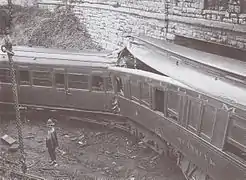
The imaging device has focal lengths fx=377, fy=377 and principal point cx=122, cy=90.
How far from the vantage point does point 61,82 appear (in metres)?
12.2

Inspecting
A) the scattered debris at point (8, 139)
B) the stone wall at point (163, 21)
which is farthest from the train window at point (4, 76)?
the stone wall at point (163, 21)

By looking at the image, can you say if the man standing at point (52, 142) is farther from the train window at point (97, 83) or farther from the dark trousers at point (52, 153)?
the train window at point (97, 83)

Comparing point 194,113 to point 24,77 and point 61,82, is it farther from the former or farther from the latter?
point 24,77

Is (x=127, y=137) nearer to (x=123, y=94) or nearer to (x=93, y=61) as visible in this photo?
(x=123, y=94)

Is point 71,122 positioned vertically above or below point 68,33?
below

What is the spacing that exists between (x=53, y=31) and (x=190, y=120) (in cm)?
1431

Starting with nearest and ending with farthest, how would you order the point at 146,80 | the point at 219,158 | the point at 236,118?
the point at 236,118 → the point at 219,158 → the point at 146,80

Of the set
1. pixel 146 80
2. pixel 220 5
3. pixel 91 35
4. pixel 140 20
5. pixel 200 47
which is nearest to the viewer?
pixel 146 80

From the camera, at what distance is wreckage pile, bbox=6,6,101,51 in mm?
19953

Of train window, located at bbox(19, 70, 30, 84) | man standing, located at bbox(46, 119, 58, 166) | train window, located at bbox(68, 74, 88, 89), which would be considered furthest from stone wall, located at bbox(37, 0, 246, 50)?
man standing, located at bbox(46, 119, 58, 166)

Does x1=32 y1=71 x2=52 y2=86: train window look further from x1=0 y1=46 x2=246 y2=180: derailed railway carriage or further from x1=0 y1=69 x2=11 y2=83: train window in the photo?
x1=0 y1=69 x2=11 y2=83: train window

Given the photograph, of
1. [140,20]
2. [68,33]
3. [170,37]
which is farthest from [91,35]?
[170,37]

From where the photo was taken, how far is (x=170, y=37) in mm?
14391

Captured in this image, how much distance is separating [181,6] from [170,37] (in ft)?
4.18
